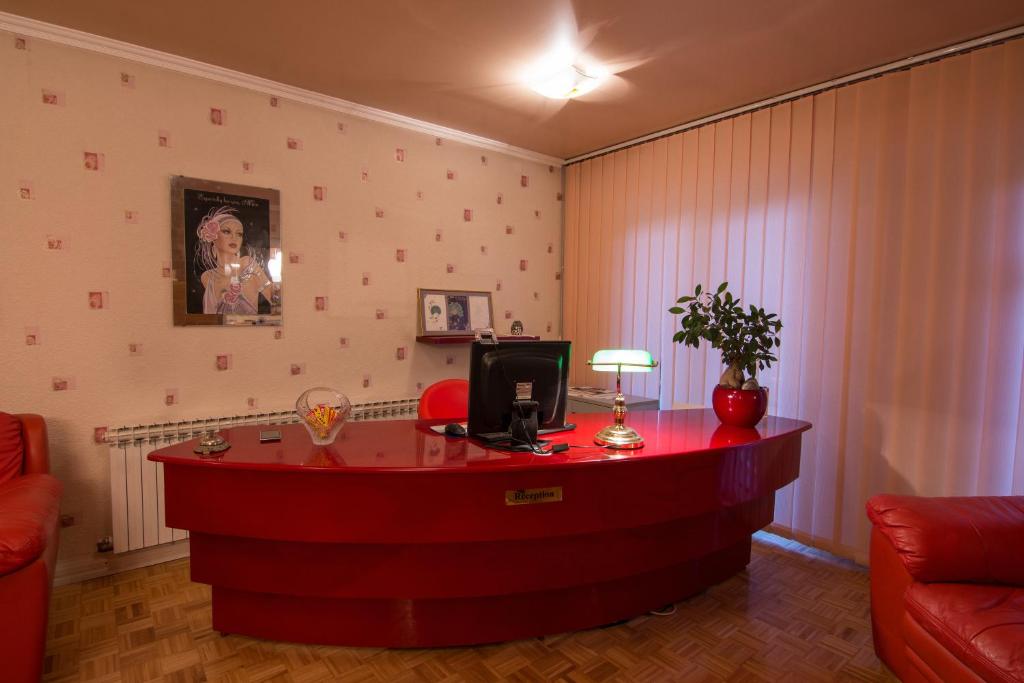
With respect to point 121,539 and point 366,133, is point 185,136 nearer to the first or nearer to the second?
point 366,133

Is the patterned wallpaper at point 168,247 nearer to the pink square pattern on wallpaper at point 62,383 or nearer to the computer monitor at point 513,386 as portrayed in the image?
the pink square pattern on wallpaper at point 62,383

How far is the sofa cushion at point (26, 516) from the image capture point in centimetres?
Result: 165

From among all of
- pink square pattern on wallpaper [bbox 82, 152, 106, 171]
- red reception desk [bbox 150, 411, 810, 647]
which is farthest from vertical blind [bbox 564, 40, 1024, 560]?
pink square pattern on wallpaper [bbox 82, 152, 106, 171]

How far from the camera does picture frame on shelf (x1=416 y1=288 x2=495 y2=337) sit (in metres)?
3.81

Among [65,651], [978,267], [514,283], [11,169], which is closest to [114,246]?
[11,169]

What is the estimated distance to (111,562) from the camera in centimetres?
278

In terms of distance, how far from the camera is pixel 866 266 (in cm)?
287

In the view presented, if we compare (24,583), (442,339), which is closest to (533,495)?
(24,583)

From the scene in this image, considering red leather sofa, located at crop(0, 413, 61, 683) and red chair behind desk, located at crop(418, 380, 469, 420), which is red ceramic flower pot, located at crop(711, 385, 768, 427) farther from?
red leather sofa, located at crop(0, 413, 61, 683)

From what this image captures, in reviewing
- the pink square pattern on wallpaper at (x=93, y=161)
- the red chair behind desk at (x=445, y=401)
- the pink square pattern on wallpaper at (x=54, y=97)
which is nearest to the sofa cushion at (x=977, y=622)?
the red chair behind desk at (x=445, y=401)

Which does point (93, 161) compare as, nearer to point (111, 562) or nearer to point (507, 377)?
point (111, 562)

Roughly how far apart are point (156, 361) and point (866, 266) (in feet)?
12.8

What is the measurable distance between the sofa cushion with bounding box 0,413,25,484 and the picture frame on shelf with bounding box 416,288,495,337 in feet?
7.10

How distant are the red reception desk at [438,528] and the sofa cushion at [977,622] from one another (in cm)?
71
